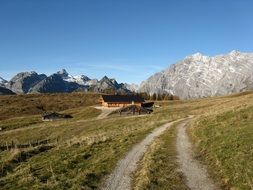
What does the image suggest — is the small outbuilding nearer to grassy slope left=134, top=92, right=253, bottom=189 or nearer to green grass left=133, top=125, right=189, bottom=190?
grassy slope left=134, top=92, right=253, bottom=189

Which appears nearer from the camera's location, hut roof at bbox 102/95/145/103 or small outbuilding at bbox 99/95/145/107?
small outbuilding at bbox 99/95/145/107

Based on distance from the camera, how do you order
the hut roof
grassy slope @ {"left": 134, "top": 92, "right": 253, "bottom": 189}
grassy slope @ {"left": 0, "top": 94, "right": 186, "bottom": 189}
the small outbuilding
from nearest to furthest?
grassy slope @ {"left": 134, "top": 92, "right": 253, "bottom": 189}
grassy slope @ {"left": 0, "top": 94, "right": 186, "bottom": 189}
the small outbuilding
the hut roof

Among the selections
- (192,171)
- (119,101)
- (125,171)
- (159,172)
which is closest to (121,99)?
(119,101)

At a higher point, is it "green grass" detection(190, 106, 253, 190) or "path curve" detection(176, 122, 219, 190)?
"green grass" detection(190, 106, 253, 190)

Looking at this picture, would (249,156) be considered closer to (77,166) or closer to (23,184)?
(77,166)

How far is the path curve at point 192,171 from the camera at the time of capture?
22078 millimetres

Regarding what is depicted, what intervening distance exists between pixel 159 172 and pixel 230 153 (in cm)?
626

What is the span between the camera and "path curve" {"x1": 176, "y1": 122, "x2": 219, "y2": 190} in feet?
72.4

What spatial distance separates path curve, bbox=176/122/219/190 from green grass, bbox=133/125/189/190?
429mm

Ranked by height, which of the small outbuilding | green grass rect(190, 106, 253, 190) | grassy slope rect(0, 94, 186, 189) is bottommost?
grassy slope rect(0, 94, 186, 189)

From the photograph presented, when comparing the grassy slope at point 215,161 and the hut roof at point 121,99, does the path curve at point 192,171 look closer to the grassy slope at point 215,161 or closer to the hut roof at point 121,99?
the grassy slope at point 215,161

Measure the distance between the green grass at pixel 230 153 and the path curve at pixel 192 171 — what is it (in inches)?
26.9

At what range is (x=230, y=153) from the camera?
27844mm

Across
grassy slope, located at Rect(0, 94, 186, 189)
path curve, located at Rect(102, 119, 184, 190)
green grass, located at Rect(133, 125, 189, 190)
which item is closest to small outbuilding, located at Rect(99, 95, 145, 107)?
grassy slope, located at Rect(0, 94, 186, 189)
